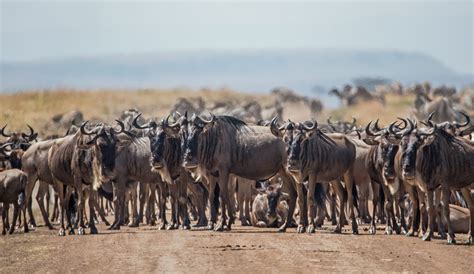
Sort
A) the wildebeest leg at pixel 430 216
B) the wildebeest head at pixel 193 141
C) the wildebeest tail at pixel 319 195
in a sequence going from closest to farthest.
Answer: the wildebeest leg at pixel 430 216 → the wildebeest head at pixel 193 141 → the wildebeest tail at pixel 319 195

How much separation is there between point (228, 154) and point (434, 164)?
4.82 metres

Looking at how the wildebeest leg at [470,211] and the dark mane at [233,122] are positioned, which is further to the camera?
the dark mane at [233,122]

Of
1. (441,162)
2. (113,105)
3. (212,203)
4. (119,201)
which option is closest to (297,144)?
(212,203)

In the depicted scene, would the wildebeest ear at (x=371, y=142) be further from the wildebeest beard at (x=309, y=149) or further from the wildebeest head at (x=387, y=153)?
the wildebeest beard at (x=309, y=149)

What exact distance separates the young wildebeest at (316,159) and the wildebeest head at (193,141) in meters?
2.06

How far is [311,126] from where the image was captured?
2198cm

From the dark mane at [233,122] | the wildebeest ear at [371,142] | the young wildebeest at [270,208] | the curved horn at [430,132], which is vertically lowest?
Result: the young wildebeest at [270,208]

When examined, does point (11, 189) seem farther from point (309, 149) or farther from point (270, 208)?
point (309, 149)

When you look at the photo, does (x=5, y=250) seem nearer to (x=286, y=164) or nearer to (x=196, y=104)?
(x=286, y=164)

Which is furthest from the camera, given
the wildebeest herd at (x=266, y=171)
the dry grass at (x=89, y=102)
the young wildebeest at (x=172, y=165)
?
the dry grass at (x=89, y=102)

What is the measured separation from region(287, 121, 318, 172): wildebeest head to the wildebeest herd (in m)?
0.02

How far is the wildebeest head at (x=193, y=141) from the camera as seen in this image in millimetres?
22047

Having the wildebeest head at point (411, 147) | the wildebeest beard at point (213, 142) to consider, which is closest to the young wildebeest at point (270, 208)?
the wildebeest beard at point (213, 142)

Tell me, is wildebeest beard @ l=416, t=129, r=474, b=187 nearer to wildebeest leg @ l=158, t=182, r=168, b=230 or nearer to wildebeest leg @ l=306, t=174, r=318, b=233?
wildebeest leg @ l=306, t=174, r=318, b=233
